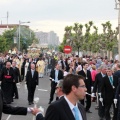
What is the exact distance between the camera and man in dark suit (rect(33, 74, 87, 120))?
190 inches

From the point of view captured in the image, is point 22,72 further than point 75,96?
Yes

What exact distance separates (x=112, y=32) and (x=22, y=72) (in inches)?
828

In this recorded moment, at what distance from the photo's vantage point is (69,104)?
4.93 m

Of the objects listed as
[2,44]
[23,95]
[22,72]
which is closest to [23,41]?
[2,44]

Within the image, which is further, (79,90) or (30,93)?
(30,93)

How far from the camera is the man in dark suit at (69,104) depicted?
483 cm

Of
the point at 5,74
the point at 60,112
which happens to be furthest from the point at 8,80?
the point at 60,112

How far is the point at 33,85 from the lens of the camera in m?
18.3

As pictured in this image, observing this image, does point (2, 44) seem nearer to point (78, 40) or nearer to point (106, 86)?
point (78, 40)

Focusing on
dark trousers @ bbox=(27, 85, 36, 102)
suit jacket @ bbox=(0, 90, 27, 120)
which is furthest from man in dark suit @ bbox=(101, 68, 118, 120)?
suit jacket @ bbox=(0, 90, 27, 120)

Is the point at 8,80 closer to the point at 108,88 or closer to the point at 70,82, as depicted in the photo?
the point at 108,88

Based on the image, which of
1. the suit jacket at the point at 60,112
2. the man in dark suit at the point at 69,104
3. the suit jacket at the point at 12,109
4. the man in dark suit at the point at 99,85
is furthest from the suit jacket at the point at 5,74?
the suit jacket at the point at 60,112

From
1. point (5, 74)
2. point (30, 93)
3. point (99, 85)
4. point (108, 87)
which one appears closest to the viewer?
point (108, 87)

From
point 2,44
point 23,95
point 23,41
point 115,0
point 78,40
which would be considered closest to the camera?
point 23,95
